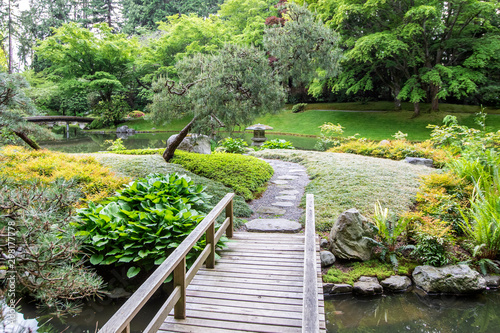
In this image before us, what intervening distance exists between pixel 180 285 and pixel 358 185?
506 cm

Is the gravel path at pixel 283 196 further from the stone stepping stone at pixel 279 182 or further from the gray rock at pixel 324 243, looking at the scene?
the gray rock at pixel 324 243

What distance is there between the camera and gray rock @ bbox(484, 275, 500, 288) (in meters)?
4.17

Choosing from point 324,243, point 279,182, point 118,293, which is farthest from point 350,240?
point 279,182

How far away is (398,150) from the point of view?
10.3 metres

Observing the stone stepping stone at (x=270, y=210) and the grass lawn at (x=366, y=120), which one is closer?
the stone stepping stone at (x=270, y=210)

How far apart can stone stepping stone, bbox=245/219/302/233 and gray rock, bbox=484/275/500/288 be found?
102 inches

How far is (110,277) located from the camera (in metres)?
3.73

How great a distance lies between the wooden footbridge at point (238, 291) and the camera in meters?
1.99

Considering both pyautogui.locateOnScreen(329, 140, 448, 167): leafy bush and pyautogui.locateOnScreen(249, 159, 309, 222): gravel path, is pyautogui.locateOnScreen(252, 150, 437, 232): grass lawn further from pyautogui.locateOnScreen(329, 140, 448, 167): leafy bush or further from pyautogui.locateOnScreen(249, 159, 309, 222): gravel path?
pyautogui.locateOnScreen(329, 140, 448, 167): leafy bush

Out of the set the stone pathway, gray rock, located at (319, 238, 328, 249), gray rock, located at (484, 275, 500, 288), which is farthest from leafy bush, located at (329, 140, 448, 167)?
gray rock, located at (319, 238, 328, 249)

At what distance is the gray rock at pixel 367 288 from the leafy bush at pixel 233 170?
2904mm

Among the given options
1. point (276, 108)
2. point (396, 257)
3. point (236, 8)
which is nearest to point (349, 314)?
point (396, 257)

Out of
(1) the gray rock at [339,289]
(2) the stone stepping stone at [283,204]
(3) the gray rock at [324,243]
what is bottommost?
(1) the gray rock at [339,289]

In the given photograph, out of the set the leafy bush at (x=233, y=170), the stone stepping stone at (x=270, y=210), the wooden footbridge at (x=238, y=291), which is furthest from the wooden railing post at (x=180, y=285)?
the leafy bush at (x=233, y=170)
